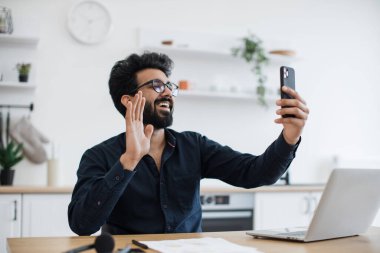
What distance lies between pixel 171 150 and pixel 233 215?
5.65 ft

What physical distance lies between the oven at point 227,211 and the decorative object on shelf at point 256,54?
0.96m

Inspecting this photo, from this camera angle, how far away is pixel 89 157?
1880 mm

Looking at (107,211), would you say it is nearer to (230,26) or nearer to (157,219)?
(157,219)

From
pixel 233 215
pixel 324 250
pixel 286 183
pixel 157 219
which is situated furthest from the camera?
pixel 286 183

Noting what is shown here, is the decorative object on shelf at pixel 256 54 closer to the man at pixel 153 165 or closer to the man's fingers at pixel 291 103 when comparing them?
the man at pixel 153 165

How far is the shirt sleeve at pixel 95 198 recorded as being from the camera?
1.60 metres

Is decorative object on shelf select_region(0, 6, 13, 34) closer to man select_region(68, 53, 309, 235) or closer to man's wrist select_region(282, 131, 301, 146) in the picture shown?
man select_region(68, 53, 309, 235)

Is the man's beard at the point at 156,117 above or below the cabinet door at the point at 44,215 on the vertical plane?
above

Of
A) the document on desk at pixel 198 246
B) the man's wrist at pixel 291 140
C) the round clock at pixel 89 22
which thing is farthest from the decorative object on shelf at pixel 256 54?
the document on desk at pixel 198 246

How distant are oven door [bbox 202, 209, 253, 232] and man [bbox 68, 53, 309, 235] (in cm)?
146

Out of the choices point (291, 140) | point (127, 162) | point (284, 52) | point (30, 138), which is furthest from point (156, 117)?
point (284, 52)

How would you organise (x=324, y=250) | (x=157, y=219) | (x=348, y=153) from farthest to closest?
1. (x=348, y=153)
2. (x=157, y=219)
3. (x=324, y=250)

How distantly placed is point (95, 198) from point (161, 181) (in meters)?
0.36

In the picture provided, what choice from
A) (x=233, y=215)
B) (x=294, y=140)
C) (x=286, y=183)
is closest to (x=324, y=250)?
(x=294, y=140)
